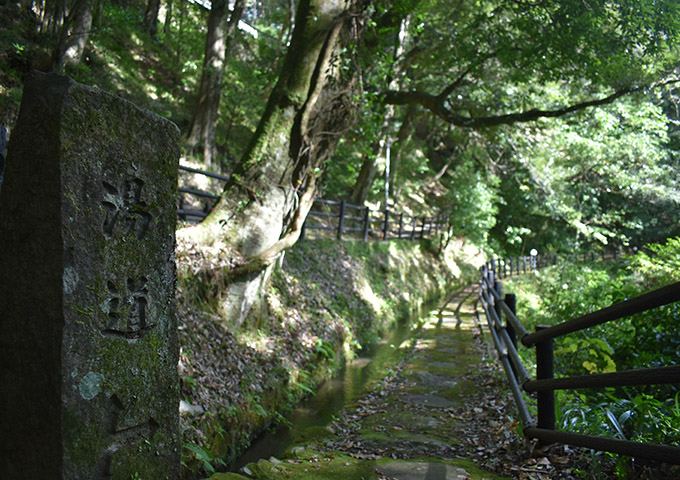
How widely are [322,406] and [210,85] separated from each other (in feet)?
30.3

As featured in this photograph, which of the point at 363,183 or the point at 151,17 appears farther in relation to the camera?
the point at 151,17

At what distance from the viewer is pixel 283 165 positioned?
6.37 metres

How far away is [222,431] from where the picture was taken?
4.43 meters

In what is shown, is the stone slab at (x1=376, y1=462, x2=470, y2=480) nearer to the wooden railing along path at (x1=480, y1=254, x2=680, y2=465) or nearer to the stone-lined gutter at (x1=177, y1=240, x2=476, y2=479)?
the wooden railing along path at (x1=480, y1=254, x2=680, y2=465)

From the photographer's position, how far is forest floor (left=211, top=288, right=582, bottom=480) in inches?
128

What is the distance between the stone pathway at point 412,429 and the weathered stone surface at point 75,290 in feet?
3.69

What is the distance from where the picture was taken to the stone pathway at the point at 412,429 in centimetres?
333

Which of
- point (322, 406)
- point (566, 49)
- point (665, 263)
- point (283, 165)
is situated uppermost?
point (566, 49)

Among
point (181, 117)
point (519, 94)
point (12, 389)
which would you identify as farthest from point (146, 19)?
point (12, 389)

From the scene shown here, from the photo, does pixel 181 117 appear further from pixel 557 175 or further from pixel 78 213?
pixel 557 175

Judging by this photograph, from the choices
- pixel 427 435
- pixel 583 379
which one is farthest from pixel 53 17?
pixel 583 379

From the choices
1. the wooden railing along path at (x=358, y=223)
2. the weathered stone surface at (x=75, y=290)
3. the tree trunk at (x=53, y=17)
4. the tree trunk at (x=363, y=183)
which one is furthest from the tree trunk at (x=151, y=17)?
the weathered stone surface at (x=75, y=290)

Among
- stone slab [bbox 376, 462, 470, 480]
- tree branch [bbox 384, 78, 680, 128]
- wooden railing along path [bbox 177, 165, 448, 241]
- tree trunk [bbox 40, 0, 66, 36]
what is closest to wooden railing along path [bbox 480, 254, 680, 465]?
stone slab [bbox 376, 462, 470, 480]

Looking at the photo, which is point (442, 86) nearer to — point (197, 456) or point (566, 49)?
point (566, 49)
